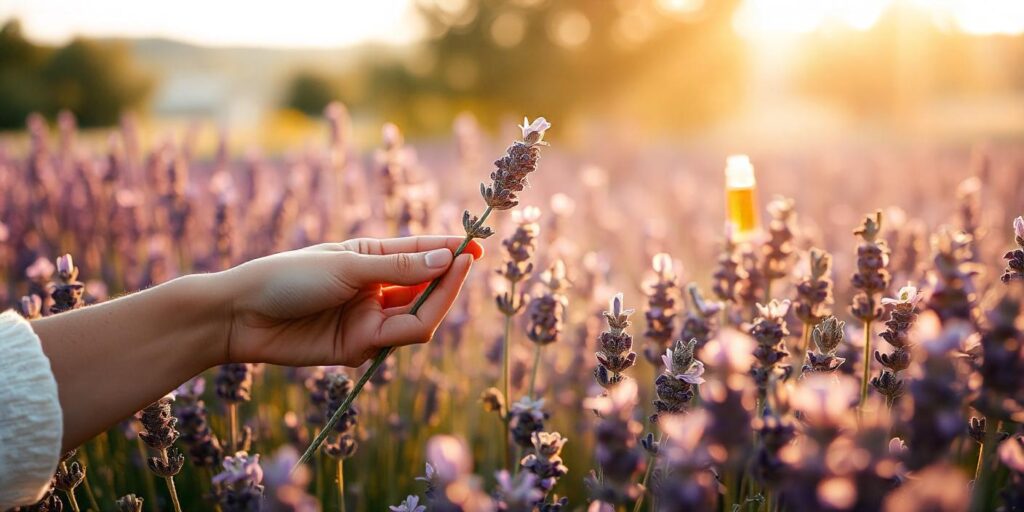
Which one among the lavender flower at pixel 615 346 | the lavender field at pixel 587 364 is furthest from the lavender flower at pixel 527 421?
the lavender flower at pixel 615 346

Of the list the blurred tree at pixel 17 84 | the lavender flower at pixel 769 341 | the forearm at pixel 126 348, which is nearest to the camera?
the lavender flower at pixel 769 341

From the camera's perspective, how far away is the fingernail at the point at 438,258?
1948 mm

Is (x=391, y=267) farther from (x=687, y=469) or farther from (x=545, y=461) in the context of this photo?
(x=687, y=469)

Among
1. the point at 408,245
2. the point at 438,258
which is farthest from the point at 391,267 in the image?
the point at 408,245

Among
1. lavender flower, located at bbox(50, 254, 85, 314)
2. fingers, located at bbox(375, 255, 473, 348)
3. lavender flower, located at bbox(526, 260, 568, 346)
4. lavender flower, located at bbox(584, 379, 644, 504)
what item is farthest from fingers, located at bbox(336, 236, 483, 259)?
lavender flower, located at bbox(584, 379, 644, 504)

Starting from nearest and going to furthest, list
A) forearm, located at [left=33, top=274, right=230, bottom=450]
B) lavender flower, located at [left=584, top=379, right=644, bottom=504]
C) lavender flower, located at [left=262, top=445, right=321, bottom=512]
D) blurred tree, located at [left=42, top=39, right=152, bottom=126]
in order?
lavender flower, located at [left=262, top=445, right=321, bottom=512]
lavender flower, located at [left=584, top=379, right=644, bottom=504]
forearm, located at [left=33, top=274, right=230, bottom=450]
blurred tree, located at [left=42, top=39, right=152, bottom=126]

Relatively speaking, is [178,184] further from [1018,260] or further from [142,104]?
[142,104]

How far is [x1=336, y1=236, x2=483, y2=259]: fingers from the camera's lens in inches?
84.9

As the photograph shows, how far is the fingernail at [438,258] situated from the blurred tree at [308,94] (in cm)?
4401

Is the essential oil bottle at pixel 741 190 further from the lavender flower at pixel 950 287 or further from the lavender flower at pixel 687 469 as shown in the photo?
the lavender flower at pixel 687 469

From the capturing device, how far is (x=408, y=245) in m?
→ 2.22

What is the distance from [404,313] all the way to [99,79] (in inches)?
1519

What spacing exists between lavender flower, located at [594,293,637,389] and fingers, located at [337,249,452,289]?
1.50 ft

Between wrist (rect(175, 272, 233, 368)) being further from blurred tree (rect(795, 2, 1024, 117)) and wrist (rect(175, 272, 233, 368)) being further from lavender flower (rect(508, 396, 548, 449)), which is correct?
blurred tree (rect(795, 2, 1024, 117))
